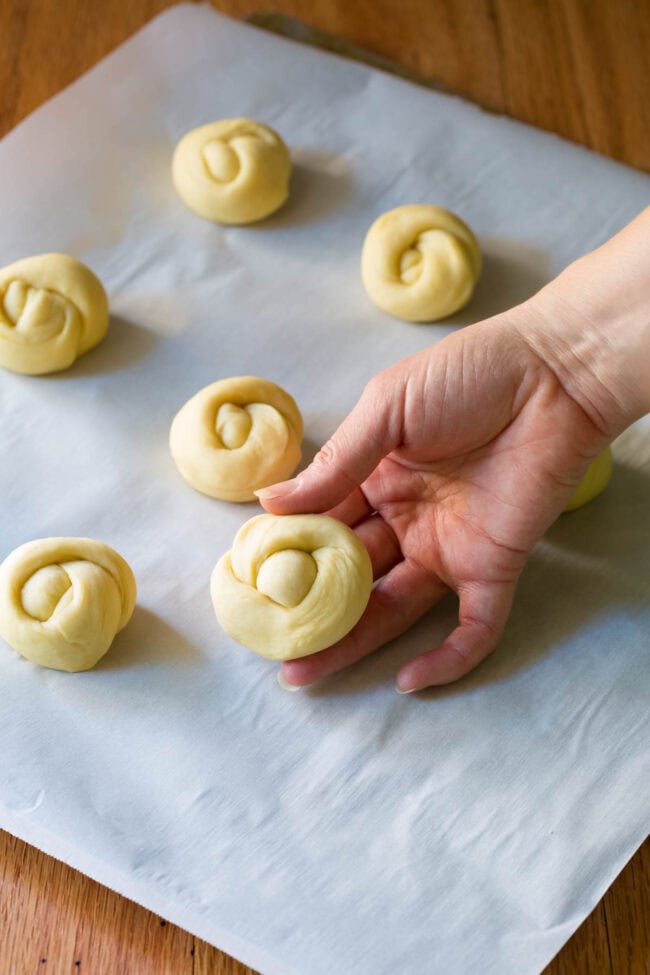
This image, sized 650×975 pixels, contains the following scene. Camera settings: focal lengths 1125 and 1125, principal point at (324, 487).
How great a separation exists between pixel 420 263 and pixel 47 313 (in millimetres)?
653

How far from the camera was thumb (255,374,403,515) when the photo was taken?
154 centimetres

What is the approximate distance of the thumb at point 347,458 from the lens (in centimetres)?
154

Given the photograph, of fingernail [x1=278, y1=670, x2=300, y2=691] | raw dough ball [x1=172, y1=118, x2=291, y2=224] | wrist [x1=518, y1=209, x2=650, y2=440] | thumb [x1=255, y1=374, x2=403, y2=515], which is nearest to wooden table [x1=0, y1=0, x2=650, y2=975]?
raw dough ball [x1=172, y1=118, x2=291, y2=224]

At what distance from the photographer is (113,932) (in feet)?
4.55

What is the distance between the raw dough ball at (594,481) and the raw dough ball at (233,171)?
0.81 meters

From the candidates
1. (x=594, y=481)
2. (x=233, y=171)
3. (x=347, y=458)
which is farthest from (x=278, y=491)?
(x=233, y=171)

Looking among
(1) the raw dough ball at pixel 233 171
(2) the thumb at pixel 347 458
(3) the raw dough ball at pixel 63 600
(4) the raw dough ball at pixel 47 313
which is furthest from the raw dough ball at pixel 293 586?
(1) the raw dough ball at pixel 233 171

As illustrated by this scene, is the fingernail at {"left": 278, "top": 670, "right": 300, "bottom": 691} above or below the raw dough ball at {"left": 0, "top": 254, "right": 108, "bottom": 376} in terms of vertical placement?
below

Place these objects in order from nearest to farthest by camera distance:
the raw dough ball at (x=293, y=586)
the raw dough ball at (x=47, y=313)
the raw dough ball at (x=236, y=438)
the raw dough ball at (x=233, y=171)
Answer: the raw dough ball at (x=293, y=586) < the raw dough ball at (x=236, y=438) < the raw dough ball at (x=47, y=313) < the raw dough ball at (x=233, y=171)

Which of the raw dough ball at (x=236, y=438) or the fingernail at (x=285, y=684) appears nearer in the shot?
the fingernail at (x=285, y=684)

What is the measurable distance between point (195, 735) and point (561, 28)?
182 centimetres

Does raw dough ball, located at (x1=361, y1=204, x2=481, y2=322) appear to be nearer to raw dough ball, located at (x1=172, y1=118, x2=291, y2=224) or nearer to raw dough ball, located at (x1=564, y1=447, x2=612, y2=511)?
raw dough ball, located at (x1=172, y1=118, x2=291, y2=224)

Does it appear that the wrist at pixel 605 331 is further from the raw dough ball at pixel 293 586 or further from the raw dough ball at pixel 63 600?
the raw dough ball at pixel 63 600

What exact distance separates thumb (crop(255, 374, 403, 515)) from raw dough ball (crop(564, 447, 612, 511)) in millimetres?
339
